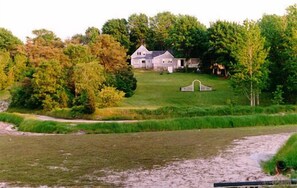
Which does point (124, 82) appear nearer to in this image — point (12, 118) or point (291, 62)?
point (12, 118)

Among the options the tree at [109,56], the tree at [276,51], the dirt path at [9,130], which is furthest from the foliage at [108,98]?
the tree at [276,51]

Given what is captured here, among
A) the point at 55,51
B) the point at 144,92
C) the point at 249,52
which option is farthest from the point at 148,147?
the point at 55,51

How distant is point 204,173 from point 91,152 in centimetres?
1047

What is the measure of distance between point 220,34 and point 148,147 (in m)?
57.3

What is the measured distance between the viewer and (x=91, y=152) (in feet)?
96.2

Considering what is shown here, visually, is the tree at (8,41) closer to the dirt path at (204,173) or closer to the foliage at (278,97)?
the foliage at (278,97)

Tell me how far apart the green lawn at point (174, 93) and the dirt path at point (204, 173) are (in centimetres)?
3161

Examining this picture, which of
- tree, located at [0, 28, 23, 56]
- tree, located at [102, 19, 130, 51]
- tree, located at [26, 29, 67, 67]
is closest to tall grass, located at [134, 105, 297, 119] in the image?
tree, located at [26, 29, 67, 67]

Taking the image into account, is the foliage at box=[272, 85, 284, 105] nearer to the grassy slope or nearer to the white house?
the grassy slope

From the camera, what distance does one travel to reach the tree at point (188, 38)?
94.1 metres

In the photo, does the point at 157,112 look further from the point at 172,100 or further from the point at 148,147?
the point at 148,147

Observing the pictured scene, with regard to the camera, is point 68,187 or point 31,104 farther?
point 31,104

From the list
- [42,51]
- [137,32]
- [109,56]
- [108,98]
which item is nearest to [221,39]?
[109,56]

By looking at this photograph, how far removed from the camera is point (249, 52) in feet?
187
